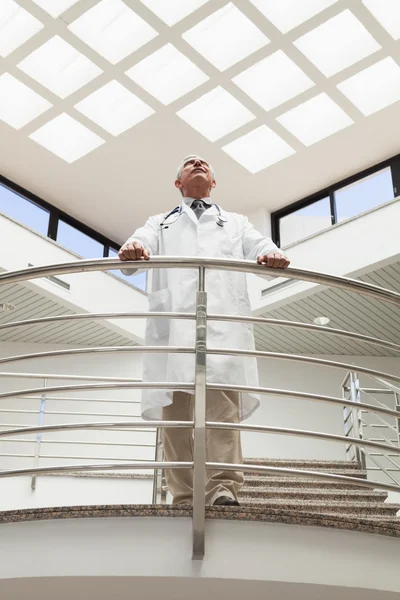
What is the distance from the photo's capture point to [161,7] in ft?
26.1

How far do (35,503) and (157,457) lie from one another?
6.36ft

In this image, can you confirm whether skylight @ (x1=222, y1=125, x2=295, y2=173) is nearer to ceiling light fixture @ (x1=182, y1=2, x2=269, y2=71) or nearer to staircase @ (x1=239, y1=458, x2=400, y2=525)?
ceiling light fixture @ (x1=182, y1=2, x2=269, y2=71)

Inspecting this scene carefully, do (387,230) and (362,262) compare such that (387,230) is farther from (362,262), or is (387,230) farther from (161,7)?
(161,7)

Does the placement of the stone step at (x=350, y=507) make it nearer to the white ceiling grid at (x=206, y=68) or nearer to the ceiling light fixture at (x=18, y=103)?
the white ceiling grid at (x=206, y=68)

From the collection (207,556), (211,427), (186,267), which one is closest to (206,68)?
(186,267)

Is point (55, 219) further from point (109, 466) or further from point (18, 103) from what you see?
point (109, 466)

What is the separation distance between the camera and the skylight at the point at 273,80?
8.78 meters

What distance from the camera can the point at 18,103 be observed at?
30.7ft

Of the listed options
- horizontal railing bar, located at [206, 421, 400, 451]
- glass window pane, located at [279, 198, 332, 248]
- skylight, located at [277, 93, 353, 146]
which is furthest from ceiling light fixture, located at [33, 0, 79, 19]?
horizontal railing bar, located at [206, 421, 400, 451]

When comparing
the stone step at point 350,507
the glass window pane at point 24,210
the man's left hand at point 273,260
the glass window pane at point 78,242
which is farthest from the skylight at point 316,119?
the man's left hand at point 273,260

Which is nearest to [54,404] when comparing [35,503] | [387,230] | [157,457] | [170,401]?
[35,503]

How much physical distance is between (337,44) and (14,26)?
3797 millimetres

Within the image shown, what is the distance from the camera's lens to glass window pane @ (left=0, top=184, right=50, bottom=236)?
10352 mm

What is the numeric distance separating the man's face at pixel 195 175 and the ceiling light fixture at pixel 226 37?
17.0ft
